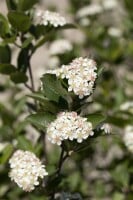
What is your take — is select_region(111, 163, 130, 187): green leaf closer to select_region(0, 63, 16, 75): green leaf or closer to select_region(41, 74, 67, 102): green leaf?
select_region(0, 63, 16, 75): green leaf

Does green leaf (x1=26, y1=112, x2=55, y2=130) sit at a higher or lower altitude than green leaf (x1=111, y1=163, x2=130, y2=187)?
lower

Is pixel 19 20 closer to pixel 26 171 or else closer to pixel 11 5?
pixel 11 5

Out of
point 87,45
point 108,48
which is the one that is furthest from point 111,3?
point 108,48

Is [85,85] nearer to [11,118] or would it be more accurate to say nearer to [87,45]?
[11,118]

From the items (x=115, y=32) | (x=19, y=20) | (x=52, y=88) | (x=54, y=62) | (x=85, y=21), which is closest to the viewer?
(x=52, y=88)

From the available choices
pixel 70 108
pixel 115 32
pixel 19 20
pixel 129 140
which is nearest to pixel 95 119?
pixel 70 108

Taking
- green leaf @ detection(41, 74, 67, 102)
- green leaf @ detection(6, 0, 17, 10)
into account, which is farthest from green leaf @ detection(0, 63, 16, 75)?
green leaf @ detection(41, 74, 67, 102)
